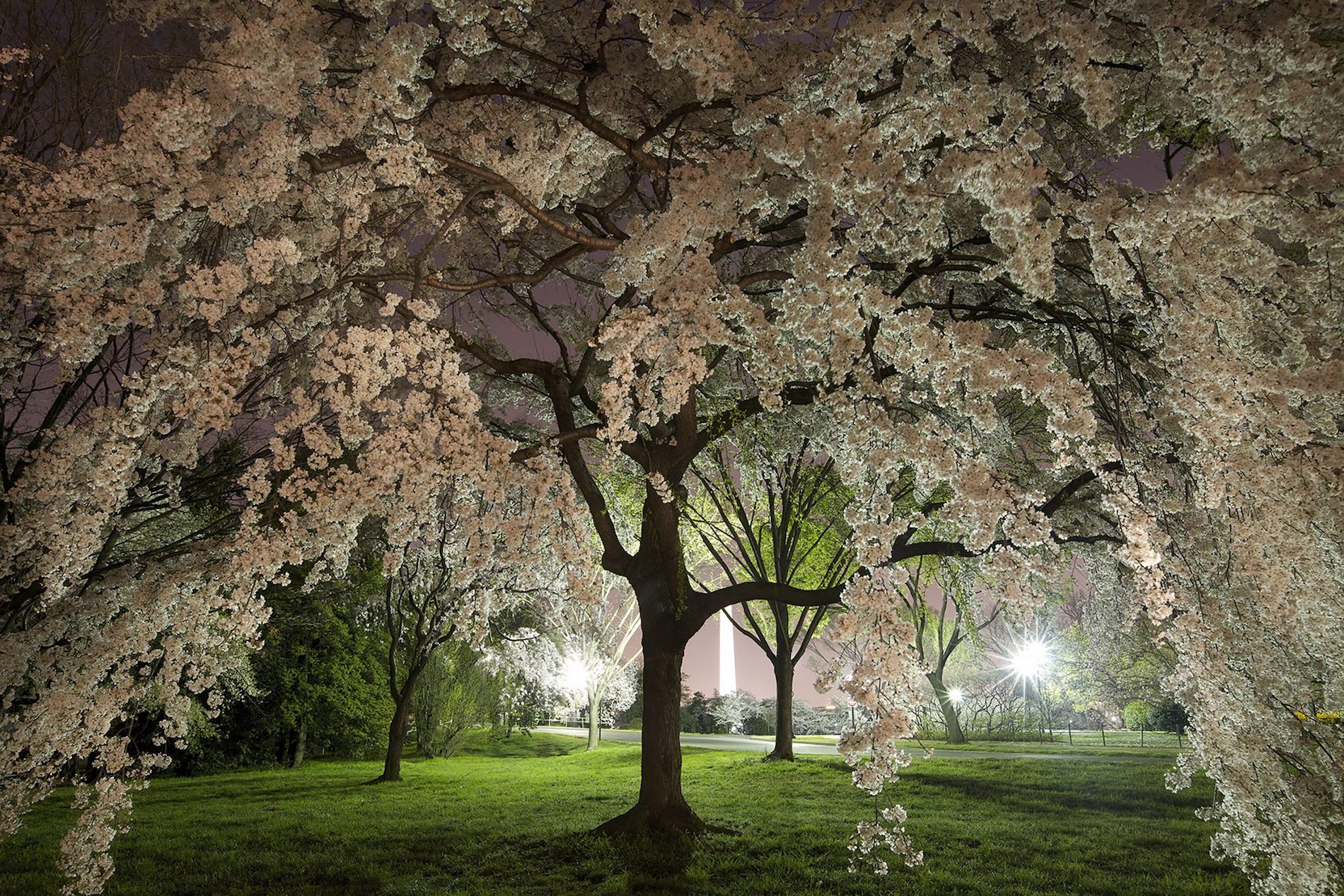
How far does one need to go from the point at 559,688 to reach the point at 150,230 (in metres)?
29.8

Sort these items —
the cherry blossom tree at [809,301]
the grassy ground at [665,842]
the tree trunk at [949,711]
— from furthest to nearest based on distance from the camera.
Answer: the tree trunk at [949,711] → the grassy ground at [665,842] → the cherry blossom tree at [809,301]

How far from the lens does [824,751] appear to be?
67.9ft

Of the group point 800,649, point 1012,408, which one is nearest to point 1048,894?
point 1012,408

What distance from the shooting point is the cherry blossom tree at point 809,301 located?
3.74 metres

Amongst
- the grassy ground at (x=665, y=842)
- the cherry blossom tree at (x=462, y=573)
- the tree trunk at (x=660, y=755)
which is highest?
the cherry blossom tree at (x=462, y=573)

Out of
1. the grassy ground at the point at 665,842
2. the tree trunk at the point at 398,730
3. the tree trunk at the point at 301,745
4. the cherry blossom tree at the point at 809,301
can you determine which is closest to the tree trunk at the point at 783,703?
the grassy ground at the point at 665,842

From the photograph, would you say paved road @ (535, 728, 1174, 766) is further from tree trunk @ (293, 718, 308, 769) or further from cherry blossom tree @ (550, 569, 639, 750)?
tree trunk @ (293, 718, 308, 769)

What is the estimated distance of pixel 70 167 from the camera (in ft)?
14.3

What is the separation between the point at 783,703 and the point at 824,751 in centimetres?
421

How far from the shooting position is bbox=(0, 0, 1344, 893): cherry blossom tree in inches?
147

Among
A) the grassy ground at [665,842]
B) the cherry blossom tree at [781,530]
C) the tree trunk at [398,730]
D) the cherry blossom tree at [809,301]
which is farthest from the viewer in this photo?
the cherry blossom tree at [781,530]

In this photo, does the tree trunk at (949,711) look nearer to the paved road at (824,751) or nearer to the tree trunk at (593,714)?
the paved road at (824,751)

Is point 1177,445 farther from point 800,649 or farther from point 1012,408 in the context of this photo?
point 800,649

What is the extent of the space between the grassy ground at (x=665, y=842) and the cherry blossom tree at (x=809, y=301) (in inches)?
117
